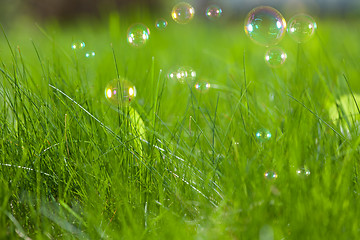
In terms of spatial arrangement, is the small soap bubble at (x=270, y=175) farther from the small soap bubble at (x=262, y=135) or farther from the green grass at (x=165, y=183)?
the small soap bubble at (x=262, y=135)

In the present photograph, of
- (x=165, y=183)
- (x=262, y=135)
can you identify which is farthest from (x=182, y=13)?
(x=165, y=183)

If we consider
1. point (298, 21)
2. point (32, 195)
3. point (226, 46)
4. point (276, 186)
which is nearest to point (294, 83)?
point (298, 21)

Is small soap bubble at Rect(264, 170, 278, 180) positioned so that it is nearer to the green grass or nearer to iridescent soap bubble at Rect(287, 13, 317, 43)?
the green grass

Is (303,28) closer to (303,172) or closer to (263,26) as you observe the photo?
(263,26)

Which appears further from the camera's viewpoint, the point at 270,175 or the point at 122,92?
the point at 122,92

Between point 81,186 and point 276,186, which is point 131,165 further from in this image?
point 276,186

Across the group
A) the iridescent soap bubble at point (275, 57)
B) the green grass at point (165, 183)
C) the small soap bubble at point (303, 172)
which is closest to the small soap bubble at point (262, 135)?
the green grass at point (165, 183)
